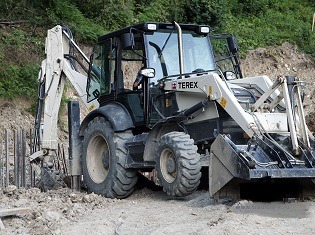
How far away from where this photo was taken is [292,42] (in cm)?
2355

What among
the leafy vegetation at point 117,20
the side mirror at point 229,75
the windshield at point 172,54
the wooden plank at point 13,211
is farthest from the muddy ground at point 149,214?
the leafy vegetation at point 117,20

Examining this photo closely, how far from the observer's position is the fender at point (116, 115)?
12.0 meters

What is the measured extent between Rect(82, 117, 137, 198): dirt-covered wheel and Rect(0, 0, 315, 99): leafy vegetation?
511 centimetres

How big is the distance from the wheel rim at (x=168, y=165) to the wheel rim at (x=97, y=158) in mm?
1817

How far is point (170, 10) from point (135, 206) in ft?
41.1

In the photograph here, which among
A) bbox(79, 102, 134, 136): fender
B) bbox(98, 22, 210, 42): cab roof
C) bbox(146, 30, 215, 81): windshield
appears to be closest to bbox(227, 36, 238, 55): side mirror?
bbox(146, 30, 215, 81): windshield

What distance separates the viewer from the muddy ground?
8.78 m

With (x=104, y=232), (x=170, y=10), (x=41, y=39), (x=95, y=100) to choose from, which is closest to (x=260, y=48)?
(x=170, y=10)

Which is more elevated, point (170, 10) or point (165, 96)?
point (170, 10)

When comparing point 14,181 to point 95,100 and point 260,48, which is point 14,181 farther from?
point 260,48

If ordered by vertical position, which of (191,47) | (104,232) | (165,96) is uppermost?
(191,47)

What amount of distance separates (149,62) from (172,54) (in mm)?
482

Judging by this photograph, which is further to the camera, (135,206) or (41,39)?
(41,39)

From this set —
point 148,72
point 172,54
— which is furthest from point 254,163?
point 172,54
